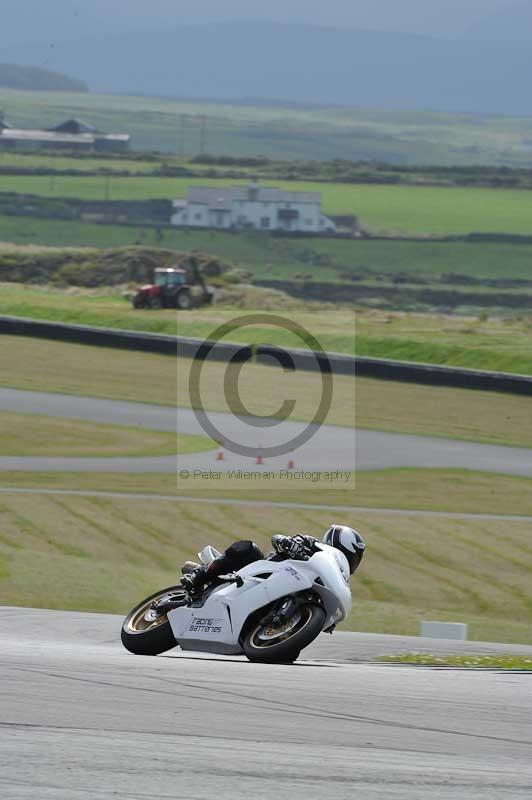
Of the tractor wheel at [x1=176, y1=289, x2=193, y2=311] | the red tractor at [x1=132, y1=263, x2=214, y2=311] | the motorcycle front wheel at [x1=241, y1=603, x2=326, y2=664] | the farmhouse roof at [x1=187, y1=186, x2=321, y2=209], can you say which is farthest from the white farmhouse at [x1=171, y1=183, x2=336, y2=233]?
the motorcycle front wheel at [x1=241, y1=603, x2=326, y2=664]

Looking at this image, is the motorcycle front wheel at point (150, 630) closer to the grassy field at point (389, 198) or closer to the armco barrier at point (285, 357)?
the armco barrier at point (285, 357)

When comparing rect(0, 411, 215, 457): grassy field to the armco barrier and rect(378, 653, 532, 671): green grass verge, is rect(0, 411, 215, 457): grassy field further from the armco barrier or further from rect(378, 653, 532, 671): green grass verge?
rect(378, 653, 532, 671): green grass verge

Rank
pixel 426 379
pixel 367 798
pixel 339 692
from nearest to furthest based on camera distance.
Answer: pixel 367 798
pixel 339 692
pixel 426 379

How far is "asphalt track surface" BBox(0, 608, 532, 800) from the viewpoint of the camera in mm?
6258

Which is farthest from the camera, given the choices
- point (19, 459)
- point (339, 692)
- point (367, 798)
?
point (19, 459)

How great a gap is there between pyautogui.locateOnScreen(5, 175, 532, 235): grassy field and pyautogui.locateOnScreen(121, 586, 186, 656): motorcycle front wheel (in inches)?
4856

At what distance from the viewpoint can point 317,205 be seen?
142m

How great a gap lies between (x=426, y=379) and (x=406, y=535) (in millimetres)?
19539

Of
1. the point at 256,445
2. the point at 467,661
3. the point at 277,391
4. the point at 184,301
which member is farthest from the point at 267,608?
the point at 184,301

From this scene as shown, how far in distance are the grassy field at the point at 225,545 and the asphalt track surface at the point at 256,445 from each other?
5.68m

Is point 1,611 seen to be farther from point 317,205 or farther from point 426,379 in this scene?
point 317,205

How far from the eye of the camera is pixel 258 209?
5600 inches

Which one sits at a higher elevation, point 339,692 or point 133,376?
point 339,692

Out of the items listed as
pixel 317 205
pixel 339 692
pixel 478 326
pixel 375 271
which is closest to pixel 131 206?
pixel 317 205
